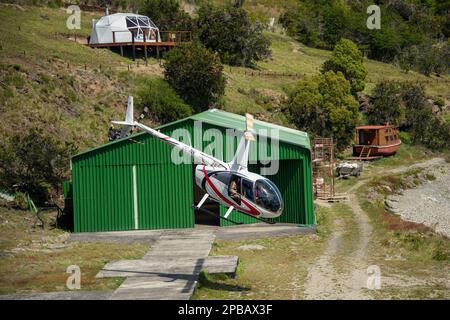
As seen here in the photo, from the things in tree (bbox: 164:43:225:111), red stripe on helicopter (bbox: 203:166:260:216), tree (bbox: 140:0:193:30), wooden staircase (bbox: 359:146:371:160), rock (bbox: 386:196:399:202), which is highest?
tree (bbox: 140:0:193:30)

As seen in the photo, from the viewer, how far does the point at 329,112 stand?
62781 millimetres

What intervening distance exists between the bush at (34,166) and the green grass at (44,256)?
7.56ft

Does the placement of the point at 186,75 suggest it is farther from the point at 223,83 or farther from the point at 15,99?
the point at 15,99

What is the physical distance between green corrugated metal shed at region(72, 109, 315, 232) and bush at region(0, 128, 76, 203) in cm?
482

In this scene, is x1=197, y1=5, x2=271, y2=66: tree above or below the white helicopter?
above

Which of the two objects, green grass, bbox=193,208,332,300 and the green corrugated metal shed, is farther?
the green corrugated metal shed

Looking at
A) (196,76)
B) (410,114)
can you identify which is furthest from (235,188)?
(410,114)

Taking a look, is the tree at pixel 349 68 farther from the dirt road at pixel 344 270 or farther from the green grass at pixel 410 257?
the dirt road at pixel 344 270

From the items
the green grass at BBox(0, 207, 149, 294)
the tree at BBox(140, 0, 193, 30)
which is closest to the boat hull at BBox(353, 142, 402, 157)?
the tree at BBox(140, 0, 193, 30)

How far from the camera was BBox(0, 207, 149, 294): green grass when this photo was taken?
2525 centimetres

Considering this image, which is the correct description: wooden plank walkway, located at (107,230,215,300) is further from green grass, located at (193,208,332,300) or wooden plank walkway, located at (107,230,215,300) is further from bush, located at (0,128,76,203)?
bush, located at (0,128,76,203)

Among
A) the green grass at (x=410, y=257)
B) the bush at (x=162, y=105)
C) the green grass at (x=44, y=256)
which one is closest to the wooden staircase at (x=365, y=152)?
the bush at (x=162, y=105)

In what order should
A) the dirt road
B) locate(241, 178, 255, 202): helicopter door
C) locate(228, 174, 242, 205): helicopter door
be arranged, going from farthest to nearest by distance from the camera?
the dirt road < locate(228, 174, 242, 205): helicopter door < locate(241, 178, 255, 202): helicopter door

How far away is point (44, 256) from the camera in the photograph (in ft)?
96.3
